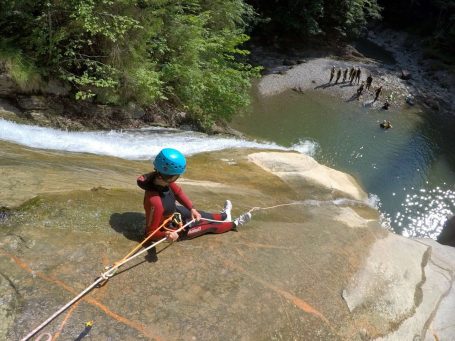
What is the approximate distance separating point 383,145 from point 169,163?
15694 millimetres

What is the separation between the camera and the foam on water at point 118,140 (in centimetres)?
852

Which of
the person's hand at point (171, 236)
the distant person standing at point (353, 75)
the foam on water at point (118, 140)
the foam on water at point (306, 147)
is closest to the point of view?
the person's hand at point (171, 236)

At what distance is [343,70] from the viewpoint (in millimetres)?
24297

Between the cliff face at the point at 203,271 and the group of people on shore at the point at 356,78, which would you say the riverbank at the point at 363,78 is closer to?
the group of people on shore at the point at 356,78

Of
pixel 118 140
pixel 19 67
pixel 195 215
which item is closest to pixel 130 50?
pixel 118 140

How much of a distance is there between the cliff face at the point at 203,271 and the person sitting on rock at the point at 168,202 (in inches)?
6.7

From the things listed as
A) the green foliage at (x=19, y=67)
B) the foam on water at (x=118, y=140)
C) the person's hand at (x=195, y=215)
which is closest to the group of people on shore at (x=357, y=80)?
the foam on water at (x=118, y=140)

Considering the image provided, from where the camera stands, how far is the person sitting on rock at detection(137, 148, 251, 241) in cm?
423

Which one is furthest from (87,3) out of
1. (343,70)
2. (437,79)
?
(437,79)

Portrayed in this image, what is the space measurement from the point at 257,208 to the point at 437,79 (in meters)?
25.5

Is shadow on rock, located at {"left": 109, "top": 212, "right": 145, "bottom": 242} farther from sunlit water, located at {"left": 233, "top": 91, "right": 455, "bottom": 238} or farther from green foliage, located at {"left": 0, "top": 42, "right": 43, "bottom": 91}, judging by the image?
sunlit water, located at {"left": 233, "top": 91, "right": 455, "bottom": 238}

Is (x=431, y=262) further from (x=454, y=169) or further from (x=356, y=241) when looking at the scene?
(x=454, y=169)

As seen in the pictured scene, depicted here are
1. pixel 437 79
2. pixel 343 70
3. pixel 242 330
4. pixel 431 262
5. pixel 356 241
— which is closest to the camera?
pixel 242 330

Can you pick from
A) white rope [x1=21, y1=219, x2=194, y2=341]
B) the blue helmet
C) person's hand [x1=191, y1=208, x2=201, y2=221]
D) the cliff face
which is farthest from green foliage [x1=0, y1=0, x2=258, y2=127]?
white rope [x1=21, y1=219, x2=194, y2=341]
